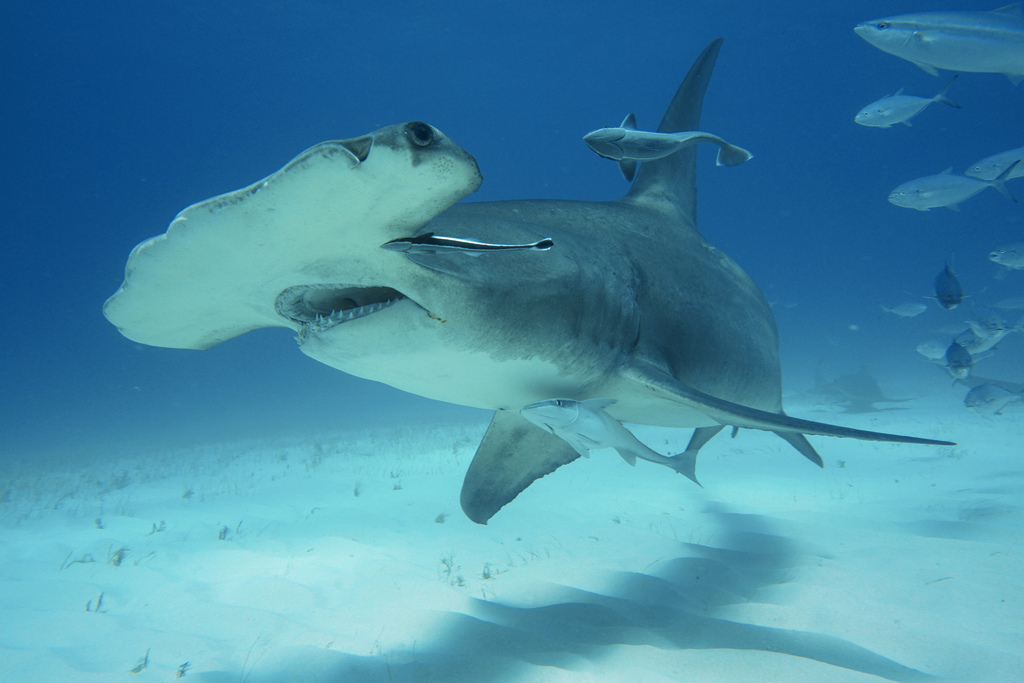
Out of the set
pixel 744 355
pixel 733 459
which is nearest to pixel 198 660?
pixel 744 355

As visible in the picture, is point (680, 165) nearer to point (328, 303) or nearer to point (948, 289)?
point (328, 303)

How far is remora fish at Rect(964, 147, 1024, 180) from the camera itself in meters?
6.66

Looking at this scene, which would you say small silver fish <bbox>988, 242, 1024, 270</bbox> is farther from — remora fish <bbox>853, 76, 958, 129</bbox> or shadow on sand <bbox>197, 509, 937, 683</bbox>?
shadow on sand <bbox>197, 509, 937, 683</bbox>

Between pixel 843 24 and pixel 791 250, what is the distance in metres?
53.9

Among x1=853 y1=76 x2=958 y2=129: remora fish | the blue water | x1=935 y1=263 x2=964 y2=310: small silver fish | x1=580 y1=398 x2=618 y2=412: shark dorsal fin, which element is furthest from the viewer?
the blue water

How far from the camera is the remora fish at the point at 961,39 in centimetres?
455

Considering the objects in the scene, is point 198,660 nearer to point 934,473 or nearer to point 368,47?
point 934,473

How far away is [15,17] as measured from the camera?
43562 millimetres

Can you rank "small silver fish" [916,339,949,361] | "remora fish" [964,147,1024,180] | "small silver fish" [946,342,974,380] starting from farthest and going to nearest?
"small silver fish" [916,339,949,361], "remora fish" [964,147,1024,180], "small silver fish" [946,342,974,380]

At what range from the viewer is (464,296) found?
1.68 meters

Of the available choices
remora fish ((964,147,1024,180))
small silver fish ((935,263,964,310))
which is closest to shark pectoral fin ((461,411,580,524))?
small silver fish ((935,263,964,310))

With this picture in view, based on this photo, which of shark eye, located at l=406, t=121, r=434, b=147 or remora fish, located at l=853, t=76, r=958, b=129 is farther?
remora fish, located at l=853, t=76, r=958, b=129

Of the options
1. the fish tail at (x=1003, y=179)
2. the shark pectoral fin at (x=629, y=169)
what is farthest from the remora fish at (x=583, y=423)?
the fish tail at (x=1003, y=179)

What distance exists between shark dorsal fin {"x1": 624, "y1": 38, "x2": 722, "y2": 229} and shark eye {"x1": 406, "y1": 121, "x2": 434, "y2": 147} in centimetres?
283
